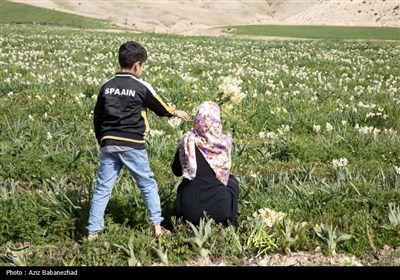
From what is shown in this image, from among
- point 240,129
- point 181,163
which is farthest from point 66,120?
point 181,163

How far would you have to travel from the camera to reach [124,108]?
4.63 m

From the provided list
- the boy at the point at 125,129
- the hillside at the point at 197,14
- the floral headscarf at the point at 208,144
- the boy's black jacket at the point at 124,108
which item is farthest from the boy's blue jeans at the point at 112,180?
the hillside at the point at 197,14

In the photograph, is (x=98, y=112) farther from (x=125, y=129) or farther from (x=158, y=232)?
(x=158, y=232)

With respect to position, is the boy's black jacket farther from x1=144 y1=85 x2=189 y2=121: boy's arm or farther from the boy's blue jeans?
the boy's blue jeans

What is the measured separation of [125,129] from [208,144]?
89 cm

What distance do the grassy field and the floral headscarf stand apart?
54 cm

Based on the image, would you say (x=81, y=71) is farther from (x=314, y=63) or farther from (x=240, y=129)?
(x=314, y=63)

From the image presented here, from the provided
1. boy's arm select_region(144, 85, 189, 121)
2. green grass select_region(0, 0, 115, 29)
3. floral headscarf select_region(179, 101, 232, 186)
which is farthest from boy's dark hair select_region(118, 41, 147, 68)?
green grass select_region(0, 0, 115, 29)

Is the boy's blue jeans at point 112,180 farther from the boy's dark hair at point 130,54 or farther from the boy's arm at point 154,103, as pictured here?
the boy's dark hair at point 130,54

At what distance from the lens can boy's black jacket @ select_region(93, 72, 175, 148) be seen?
15.2ft

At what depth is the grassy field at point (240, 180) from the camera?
14.8 ft

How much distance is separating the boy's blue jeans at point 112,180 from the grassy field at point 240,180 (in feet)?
0.62

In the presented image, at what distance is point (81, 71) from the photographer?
13.2 m

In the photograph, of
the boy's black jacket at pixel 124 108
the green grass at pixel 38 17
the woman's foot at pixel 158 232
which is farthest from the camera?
the green grass at pixel 38 17
